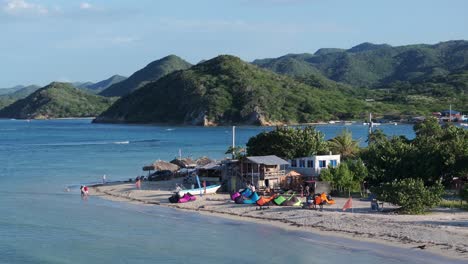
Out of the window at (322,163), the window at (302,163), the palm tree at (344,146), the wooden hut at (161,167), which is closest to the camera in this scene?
the window at (322,163)

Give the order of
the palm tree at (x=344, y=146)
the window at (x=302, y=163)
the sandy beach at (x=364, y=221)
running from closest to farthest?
the sandy beach at (x=364, y=221)
the window at (x=302, y=163)
the palm tree at (x=344, y=146)

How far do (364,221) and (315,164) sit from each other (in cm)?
1200

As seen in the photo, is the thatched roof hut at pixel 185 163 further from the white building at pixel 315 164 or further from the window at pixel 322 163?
the window at pixel 322 163


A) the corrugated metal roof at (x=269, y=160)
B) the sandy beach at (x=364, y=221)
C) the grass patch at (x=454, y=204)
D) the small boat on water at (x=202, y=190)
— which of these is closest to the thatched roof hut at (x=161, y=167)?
the small boat on water at (x=202, y=190)

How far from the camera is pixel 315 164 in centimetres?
4356

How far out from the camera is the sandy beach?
27.5 meters

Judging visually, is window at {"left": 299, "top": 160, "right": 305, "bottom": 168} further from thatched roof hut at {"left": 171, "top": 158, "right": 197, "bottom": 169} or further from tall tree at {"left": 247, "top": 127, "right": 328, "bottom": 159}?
thatched roof hut at {"left": 171, "top": 158, "right": 197, "bottom": 169}

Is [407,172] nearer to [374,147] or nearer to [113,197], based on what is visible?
[374,147]

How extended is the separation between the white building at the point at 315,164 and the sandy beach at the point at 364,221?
4184mm

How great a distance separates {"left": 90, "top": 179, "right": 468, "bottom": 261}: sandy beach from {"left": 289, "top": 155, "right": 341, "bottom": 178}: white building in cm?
418

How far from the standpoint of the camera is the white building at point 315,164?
43.5 m

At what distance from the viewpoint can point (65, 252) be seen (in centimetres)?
2908

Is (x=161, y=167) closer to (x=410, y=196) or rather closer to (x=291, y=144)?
(x=291, y=144)

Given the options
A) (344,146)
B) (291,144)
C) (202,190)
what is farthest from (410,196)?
(344,146)
